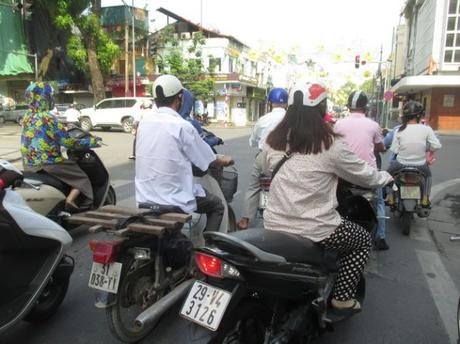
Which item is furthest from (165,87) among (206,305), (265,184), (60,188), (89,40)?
(89,40)

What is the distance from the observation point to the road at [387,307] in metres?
3.12

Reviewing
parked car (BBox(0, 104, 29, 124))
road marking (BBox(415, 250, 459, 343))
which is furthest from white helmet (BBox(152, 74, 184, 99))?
parked car (BBox(0, 104, 29, 124))

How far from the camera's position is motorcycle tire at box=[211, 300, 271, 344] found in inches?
83.7

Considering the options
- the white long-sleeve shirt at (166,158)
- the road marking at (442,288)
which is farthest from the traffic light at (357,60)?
the white long-sleeve shirt at (166,158)

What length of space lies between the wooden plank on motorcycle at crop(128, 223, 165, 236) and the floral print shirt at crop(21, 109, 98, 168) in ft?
7.92

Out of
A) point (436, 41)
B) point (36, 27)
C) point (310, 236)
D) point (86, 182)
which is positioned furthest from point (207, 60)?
point (310, 236)

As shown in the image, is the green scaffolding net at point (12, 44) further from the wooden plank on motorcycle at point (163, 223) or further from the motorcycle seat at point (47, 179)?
the wooden plank on motorcycle at point (163, 223)

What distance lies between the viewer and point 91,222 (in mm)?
2789

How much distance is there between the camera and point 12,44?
1120 inches

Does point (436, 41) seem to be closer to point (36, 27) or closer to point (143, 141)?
point (36, 27)

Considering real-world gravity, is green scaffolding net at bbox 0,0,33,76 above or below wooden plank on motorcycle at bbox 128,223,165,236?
above

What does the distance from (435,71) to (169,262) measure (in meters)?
32.2

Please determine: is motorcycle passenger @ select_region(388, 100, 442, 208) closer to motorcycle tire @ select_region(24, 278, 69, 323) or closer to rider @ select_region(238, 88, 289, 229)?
rider @ select_region(238, 88, 289, 229)

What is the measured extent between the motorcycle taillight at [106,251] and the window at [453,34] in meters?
33.5
